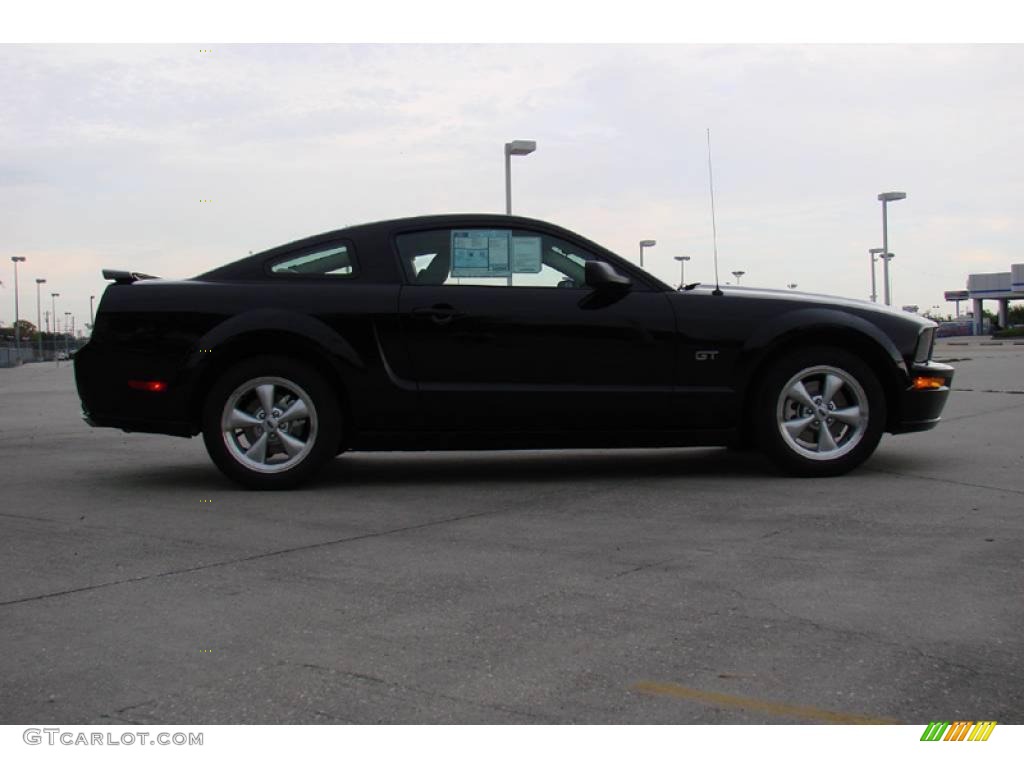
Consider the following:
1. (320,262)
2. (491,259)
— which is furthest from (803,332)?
(320,262)

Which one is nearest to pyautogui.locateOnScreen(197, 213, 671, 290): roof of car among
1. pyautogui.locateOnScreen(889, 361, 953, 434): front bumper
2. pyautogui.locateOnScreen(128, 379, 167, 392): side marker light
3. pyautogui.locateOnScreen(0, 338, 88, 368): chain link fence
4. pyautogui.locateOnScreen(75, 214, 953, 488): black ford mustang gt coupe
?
pyautogui.locateOnScreen(75, 214, 953, 488): black ford mustang gt coupe

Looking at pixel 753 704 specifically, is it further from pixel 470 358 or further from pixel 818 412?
pixel 818 412

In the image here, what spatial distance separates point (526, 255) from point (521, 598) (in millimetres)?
3023

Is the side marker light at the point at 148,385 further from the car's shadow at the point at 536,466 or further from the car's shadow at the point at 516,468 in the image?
the car's shadow at the point at 536,466

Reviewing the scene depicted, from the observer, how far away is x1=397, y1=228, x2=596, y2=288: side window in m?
6.45

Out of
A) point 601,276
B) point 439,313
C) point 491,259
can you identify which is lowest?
point 439,313

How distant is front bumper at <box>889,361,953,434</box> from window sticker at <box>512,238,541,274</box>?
7.17 feet

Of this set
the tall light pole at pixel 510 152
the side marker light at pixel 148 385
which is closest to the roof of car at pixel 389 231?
the side marker light at pixel 148 385

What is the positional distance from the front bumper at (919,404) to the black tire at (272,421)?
10.3ft

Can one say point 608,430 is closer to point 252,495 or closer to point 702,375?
point 702,375

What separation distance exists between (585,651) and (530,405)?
10.2ft

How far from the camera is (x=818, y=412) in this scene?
6.48 meters

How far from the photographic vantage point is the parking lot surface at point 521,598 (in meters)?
2.88
